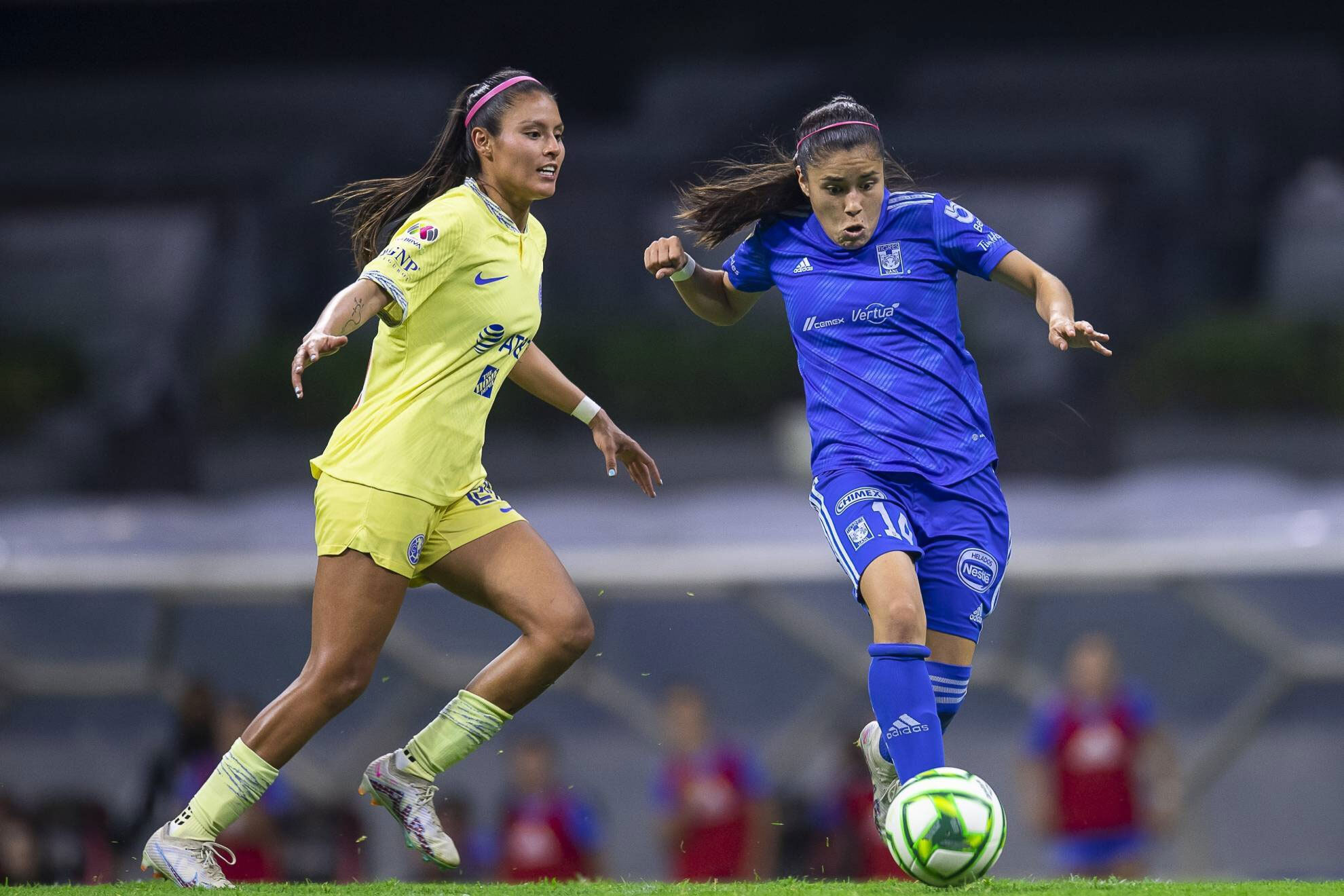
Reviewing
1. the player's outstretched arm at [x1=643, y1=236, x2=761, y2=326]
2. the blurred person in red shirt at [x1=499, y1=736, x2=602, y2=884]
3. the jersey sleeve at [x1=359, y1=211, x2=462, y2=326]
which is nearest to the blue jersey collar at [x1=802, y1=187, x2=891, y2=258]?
the player's outstretched arm at [x1=643, y1=236, x2=761, y2=326]

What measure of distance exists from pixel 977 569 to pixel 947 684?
0.36 m

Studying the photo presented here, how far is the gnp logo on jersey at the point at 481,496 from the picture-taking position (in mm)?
4910

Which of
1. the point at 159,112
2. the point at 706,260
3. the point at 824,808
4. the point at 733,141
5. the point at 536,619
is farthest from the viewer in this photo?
the point at 159,112

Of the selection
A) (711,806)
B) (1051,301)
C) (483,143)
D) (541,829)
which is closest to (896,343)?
(1051,301)

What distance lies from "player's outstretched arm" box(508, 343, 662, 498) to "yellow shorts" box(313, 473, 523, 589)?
25.4 inches

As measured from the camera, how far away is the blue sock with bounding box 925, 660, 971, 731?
4746 mm

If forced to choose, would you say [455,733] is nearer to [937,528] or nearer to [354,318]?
[354,318]

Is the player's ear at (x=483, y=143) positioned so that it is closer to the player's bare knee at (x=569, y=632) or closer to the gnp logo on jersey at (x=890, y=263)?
the gnp logo on jersey at (x=890, y=263)

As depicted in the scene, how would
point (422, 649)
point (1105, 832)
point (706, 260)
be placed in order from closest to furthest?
point (1105, 832)
point (422, 649)
point (706, 260)

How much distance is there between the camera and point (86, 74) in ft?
64.7

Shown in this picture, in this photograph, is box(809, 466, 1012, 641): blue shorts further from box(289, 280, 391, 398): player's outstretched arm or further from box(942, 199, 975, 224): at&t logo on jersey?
box(289, 280, 391, 398): player's outstretched arm

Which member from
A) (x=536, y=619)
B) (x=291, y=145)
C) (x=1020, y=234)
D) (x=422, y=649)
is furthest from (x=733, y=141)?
(x=536, y=619)

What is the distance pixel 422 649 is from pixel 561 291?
8313 millimetres

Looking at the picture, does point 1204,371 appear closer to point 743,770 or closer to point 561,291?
point 561,291
